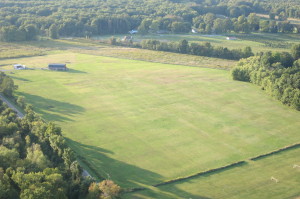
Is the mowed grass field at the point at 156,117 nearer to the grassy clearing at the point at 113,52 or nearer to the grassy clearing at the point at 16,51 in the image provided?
the grassy clearing at the point at 113,52

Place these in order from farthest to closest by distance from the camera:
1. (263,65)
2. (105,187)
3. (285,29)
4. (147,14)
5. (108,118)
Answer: (147,14) < (285,29) < (263,65) < (108,118) < (105,187)

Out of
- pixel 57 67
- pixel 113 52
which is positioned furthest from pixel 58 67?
pixel 113 52

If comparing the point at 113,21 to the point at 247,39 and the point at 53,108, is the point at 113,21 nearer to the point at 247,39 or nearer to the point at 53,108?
the point at 247,39

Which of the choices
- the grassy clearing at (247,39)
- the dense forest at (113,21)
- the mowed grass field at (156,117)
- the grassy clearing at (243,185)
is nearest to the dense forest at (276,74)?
the mowed grass field at (156,117)

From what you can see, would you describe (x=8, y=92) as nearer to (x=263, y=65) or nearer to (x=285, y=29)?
(x=263, y=65)

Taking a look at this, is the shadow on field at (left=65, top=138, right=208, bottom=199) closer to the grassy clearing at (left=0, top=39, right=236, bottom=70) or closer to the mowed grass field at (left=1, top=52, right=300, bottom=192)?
the mowed grass field at (left=1, top=52, right=300, bottom=192)

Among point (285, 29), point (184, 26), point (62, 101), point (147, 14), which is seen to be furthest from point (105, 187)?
point (147, 14)
